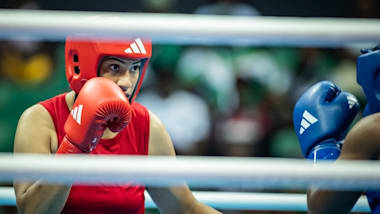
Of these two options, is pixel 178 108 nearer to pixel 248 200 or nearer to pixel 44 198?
pixel 248 200

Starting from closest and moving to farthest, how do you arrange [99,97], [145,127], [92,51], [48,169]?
1. [48,169]
2. [99,97]
3. [92,51]
4. [145,127]

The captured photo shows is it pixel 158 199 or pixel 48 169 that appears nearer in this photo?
pixel 48 169

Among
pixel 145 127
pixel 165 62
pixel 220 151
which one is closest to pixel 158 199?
pixel 145 127

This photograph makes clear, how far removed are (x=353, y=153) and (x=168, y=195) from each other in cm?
56

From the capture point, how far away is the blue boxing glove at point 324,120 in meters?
1.38

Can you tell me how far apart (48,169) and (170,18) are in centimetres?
26

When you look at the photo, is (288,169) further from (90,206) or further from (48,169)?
(90,206)

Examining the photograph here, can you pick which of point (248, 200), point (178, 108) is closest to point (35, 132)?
point (248, 200)

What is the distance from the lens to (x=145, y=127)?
1519mm

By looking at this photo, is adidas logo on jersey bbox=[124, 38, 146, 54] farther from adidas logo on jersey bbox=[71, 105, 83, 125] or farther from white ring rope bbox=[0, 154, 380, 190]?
white ring rope bbox=[0, 154, 380, 190]

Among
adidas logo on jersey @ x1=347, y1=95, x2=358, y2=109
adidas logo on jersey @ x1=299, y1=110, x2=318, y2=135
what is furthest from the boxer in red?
adidas logo on jersey @ x1=347, y1=95, x2=358, y2=109

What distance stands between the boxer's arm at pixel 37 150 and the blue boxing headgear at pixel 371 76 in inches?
29.8

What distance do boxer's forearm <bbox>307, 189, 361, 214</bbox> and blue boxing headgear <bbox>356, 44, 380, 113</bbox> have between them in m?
0.22

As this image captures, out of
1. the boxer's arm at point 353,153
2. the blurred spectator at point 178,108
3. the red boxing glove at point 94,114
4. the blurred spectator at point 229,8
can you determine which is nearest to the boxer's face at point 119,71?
the red boxing glove at point 94,114
